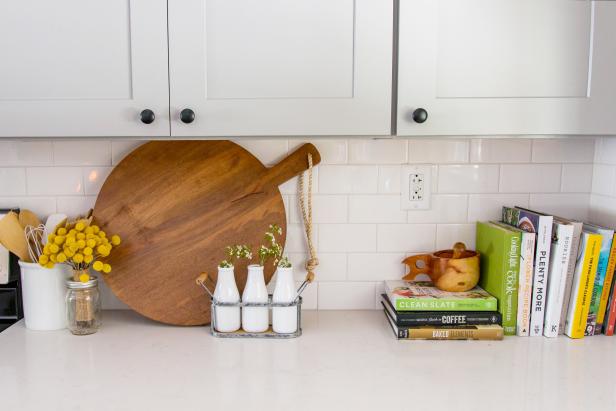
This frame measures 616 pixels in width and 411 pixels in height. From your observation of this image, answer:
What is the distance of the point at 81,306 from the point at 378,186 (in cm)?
91

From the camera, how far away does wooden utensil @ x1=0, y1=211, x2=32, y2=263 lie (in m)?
1.56

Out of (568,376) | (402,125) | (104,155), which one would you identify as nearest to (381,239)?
(402,125)

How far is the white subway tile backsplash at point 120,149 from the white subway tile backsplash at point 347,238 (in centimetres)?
61

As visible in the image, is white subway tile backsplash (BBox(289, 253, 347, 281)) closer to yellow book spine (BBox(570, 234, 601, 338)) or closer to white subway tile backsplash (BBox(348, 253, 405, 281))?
white subway tile backsplash (BBox(348, 253, 405, 281))

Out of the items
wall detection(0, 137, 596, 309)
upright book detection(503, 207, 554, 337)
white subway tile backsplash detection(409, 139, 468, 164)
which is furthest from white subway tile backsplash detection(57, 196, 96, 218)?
upright book detection(503, 207, 554, 337)

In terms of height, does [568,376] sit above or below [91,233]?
below

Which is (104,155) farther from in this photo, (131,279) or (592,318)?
(592,318)

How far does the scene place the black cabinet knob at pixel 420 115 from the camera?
1285 mm

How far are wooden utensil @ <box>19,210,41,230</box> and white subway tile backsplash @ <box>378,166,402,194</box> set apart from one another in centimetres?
102

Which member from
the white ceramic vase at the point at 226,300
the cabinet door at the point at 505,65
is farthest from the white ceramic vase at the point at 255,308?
the cabinet door at the point at 505,65

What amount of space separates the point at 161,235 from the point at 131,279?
0.15 meters

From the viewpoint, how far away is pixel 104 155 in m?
1.69

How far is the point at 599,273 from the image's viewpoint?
1.51 metres

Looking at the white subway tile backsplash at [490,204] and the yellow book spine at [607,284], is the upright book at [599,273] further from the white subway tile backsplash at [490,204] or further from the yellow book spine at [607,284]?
the white subway tile backsplash at [490,204]
